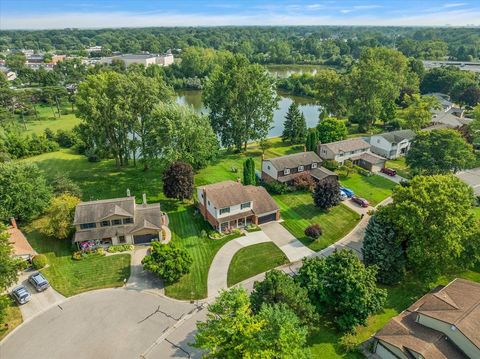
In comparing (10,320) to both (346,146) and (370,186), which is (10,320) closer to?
(370,186)

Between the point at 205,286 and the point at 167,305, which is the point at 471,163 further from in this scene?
the point at 167,305

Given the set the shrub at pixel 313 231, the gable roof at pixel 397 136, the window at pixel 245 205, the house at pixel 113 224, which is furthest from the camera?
the gable roof at pixel 397 136

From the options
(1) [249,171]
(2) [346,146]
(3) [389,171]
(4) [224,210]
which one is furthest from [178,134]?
(3) [389,171]

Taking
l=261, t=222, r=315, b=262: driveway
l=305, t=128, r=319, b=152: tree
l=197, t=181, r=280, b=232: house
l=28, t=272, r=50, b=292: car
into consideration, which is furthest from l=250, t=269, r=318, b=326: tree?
l=305, t=128, r=319, b=152: tree

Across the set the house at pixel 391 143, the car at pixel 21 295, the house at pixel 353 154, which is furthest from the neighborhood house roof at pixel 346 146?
the car at pixel 21 295

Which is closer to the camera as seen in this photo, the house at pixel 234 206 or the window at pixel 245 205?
the house at pixel 234 206

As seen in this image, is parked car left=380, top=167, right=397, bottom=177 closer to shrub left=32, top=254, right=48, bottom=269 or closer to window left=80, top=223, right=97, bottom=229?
window left=80, top=223, right=97, bottom=229

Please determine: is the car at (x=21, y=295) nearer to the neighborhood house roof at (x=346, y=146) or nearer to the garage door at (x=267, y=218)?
the garage door at (x=267, y=218)

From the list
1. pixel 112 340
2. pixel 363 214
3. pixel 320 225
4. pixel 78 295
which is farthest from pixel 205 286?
pixel 363 214
